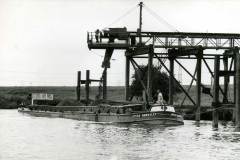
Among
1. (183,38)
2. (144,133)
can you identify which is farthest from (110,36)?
(144,133)

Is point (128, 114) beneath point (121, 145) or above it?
above

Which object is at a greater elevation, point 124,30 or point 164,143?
point 124,30

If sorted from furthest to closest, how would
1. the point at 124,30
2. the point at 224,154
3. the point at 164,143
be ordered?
1. the point at 124,30
2. the point at 164,143
3. the point at 224,154

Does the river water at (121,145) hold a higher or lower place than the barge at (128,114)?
lower

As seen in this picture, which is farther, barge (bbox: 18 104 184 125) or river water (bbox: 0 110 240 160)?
barge (bbox: 18 104 184 125)

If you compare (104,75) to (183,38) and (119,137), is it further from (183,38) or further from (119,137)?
(119,137)

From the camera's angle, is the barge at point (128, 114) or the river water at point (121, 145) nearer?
the river water at point (121, 145)

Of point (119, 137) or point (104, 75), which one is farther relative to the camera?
point (104, 75)

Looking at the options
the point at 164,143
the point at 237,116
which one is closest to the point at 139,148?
the point at 164,143

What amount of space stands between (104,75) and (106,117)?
4534 mm

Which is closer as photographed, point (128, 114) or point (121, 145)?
point (121, 145)

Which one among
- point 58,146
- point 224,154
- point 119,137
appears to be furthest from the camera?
point 119,137

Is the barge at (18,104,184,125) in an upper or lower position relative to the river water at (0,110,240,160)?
upper

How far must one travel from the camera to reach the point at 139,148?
1308 inches
